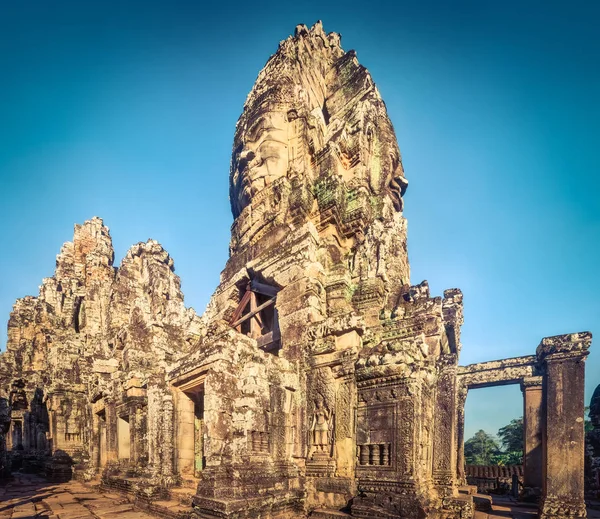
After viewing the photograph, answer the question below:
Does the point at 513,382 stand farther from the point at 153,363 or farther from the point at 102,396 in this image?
the point at 102,396

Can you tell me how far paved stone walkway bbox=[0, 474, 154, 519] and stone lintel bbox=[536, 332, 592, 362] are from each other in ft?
34.3

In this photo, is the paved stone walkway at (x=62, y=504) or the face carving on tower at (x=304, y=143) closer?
the paved stone walkway at (x=62, y=504)

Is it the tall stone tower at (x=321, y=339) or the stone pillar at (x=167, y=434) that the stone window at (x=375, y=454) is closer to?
the tall stone tower at (x=321, y=339)

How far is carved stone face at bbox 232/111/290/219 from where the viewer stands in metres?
13.7

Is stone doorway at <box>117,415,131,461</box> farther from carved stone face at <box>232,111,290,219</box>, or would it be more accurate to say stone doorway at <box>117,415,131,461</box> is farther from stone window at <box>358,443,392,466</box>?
carved stone face at <box>232,111,290,219</box>

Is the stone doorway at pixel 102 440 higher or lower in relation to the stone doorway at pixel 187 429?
lower

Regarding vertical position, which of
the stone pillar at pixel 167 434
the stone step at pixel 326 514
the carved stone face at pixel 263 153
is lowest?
the stone step at pixel 326 514

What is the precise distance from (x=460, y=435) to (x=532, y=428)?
2600mm

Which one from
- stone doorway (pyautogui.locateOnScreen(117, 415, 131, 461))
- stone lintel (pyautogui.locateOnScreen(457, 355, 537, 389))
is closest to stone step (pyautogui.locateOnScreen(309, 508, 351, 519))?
stone doorway (pyautogui.locateOnScreen(117, 415, 131, 461))

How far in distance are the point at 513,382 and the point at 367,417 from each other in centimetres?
892

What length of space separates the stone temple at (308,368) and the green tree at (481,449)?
37.6 metres

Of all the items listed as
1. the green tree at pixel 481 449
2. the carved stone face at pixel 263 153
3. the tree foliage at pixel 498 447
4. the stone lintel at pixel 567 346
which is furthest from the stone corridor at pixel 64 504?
the green tree at pixel 481 449

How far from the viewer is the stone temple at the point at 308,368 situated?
21.9 feet

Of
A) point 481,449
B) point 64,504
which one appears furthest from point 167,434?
point 481,449
